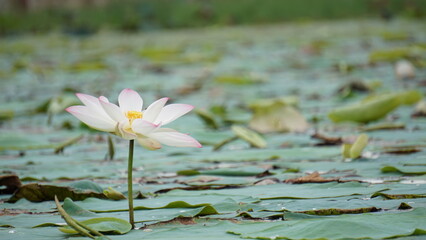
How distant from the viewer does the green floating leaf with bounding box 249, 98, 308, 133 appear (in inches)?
87.3

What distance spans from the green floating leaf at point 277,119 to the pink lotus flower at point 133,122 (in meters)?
1.14

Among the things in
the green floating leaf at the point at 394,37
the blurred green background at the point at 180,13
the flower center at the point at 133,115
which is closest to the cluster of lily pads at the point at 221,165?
the flower center at the point at 133,115

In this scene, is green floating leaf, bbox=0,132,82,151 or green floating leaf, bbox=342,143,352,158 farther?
green floating leaf, bbox=0,132,82,151

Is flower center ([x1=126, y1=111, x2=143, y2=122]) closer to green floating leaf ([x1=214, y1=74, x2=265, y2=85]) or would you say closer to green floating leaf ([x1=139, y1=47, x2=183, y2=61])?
green floating leaf ([x1=214, y1=74, x2=265, y2=85])

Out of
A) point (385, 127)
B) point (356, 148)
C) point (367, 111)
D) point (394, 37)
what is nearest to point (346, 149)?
point (356, 148)

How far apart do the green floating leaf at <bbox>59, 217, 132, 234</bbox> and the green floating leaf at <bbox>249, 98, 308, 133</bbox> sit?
48.3 inches

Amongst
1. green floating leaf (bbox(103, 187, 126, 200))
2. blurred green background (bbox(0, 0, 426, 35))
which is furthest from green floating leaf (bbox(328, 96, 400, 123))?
blurred green background (bbox(0, 0, 426, 35))

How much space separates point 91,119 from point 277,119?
1.23m

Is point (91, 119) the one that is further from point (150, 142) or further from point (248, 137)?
point (248, 137)

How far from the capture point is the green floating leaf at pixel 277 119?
2.22m

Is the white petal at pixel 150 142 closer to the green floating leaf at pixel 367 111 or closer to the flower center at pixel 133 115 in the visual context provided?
the flower center at pixel 133 115

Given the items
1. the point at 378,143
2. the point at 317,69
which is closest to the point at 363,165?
the point at 378,143

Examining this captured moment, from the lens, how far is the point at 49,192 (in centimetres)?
130

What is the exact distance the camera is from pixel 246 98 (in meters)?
3.31
